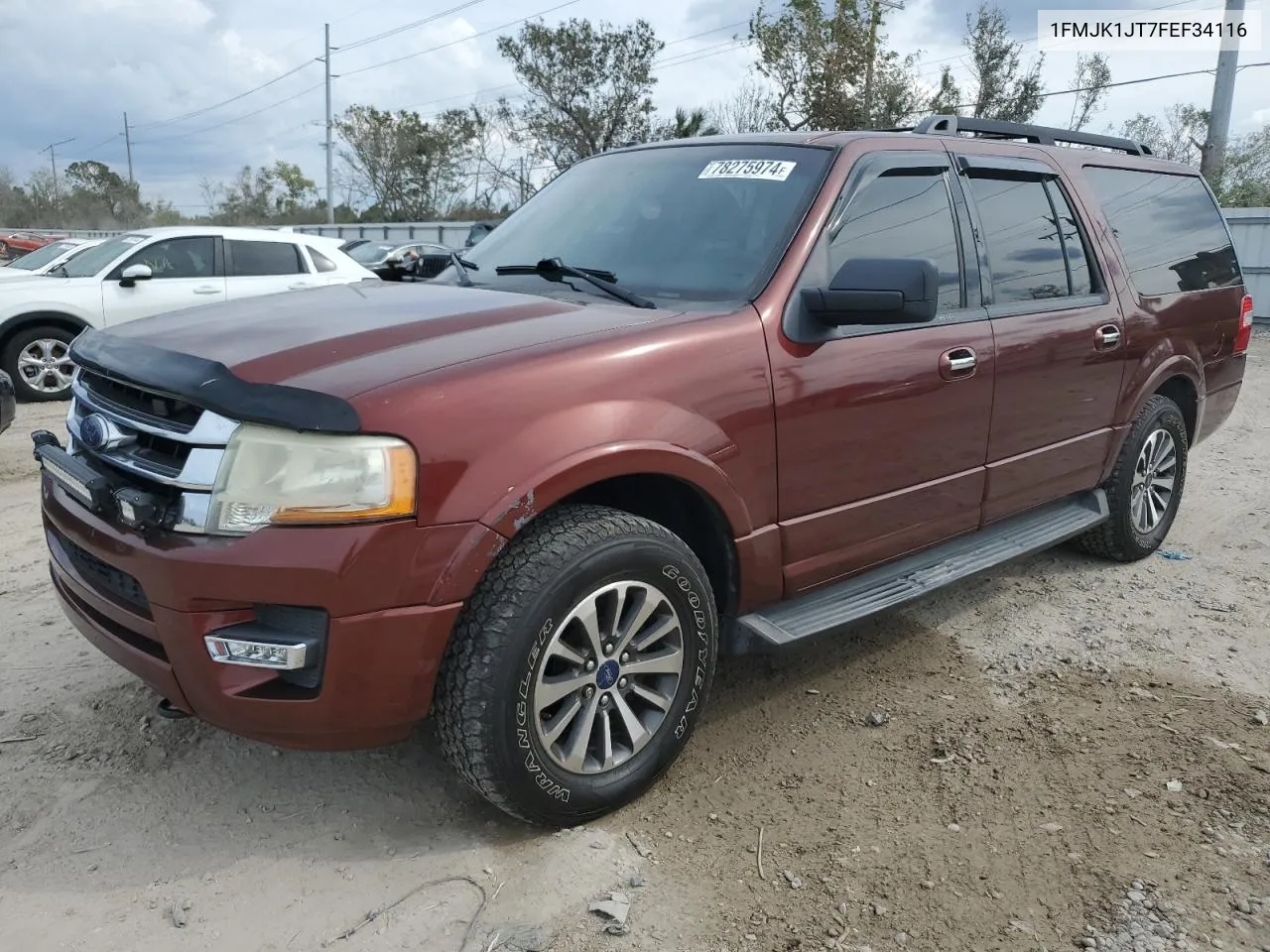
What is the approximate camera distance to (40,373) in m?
8.81

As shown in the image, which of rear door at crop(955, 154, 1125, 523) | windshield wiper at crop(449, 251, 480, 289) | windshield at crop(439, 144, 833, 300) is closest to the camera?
windshield at crop(439, 144, 833, 300)

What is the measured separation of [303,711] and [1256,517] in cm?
556

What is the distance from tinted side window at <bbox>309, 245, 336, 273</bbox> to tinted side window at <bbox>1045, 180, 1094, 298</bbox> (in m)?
7.59

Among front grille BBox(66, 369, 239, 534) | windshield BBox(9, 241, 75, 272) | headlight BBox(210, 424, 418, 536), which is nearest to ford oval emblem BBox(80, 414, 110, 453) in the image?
front grille BBox(66, 369, 239, 534)

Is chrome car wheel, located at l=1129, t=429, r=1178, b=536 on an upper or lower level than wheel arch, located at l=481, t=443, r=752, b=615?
lower

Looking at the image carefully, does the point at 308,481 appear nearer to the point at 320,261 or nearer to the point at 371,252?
the point at 320,261

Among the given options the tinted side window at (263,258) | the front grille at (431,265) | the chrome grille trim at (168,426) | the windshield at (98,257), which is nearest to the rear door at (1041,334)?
the front grille at (431,265)

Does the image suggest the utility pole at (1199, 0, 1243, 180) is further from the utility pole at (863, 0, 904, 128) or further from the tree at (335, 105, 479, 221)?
the tree at (335, 105, 479, 221)

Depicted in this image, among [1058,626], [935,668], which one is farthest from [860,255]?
[1058,626]

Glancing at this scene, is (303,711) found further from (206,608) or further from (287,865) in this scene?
(287,865)

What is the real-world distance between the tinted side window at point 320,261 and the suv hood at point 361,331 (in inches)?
275

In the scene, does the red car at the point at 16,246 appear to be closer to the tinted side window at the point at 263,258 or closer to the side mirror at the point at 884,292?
the tinted side window at the point at 263,258

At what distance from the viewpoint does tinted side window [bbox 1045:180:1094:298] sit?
4129mm

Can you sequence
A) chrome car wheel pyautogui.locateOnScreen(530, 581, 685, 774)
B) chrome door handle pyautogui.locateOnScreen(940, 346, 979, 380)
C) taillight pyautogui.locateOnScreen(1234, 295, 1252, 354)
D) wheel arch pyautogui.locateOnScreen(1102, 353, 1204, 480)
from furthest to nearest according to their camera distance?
taillight pyautogui.locateOnScreen(1234, 295, 1252, 354) < wheel arch pyautogui.locateOnScreen(1102, 353, 1204, 480) < chrome door handle pyautogui.locateOnScreen(940, 346, 979, 380) < chrome car wheel pyautogui.locateOnScreen(530, 581, 685, 774)
